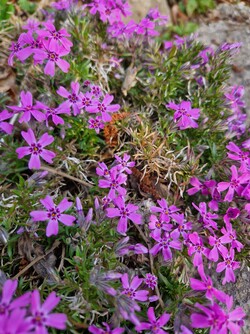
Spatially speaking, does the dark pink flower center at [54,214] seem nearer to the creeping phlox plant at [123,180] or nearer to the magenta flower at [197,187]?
the creeping phlox plant at [123,180]

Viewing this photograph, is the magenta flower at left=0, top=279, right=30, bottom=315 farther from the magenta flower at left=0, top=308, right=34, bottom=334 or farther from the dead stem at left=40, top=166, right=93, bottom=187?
the dead stem at left=40, top=166, right=93, bottom=187

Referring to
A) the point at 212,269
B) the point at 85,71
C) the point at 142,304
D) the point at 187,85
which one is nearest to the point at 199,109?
the point at 187,85

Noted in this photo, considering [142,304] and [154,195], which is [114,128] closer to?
[154,195]

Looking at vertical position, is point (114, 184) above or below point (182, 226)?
above

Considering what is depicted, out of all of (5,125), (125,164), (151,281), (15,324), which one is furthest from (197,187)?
(15,324)

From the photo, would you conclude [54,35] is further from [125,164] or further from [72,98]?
[125,164]

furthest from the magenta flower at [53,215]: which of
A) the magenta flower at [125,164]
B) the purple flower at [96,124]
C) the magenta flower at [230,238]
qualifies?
the magenta flower at [230,238]
